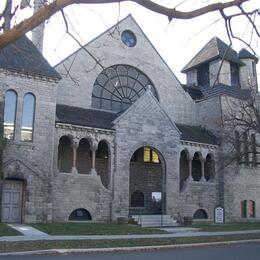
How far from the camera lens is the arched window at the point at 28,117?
26.5 meters

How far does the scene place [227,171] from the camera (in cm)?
3547

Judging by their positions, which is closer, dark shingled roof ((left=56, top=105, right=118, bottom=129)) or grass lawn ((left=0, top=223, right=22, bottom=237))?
grass lawn ((left=0, top=223, right=22, bottom=237))

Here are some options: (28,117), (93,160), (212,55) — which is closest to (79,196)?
(93,160)

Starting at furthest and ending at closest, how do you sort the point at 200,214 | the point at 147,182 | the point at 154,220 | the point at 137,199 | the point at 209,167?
the point at 209,167 → the point at 200,214 → the point at 147,182 → the point at 137,199 → the point at 154,220

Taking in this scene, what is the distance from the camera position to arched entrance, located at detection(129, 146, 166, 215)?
32.0 m

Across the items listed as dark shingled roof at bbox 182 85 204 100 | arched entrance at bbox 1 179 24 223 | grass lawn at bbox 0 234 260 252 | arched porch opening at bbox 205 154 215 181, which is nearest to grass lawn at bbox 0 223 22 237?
grass lawn at bbox 0 234 260 252

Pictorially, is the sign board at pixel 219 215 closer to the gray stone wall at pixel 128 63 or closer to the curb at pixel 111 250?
the gray stone wall at pixel 128 63

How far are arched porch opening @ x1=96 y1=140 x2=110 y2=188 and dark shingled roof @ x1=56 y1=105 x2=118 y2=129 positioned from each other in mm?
1694

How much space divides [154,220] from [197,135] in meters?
9.50

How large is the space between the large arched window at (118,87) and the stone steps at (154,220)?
29.9 ft

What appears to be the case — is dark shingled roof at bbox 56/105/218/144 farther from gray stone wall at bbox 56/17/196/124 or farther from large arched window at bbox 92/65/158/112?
large arched window at bbox 92/65/158/112

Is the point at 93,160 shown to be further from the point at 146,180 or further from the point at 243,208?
the point at 243,208

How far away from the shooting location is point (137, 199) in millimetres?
32688

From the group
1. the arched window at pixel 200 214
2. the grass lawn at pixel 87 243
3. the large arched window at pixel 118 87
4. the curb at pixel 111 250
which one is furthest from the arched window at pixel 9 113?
the arched window at pixel 200 214
